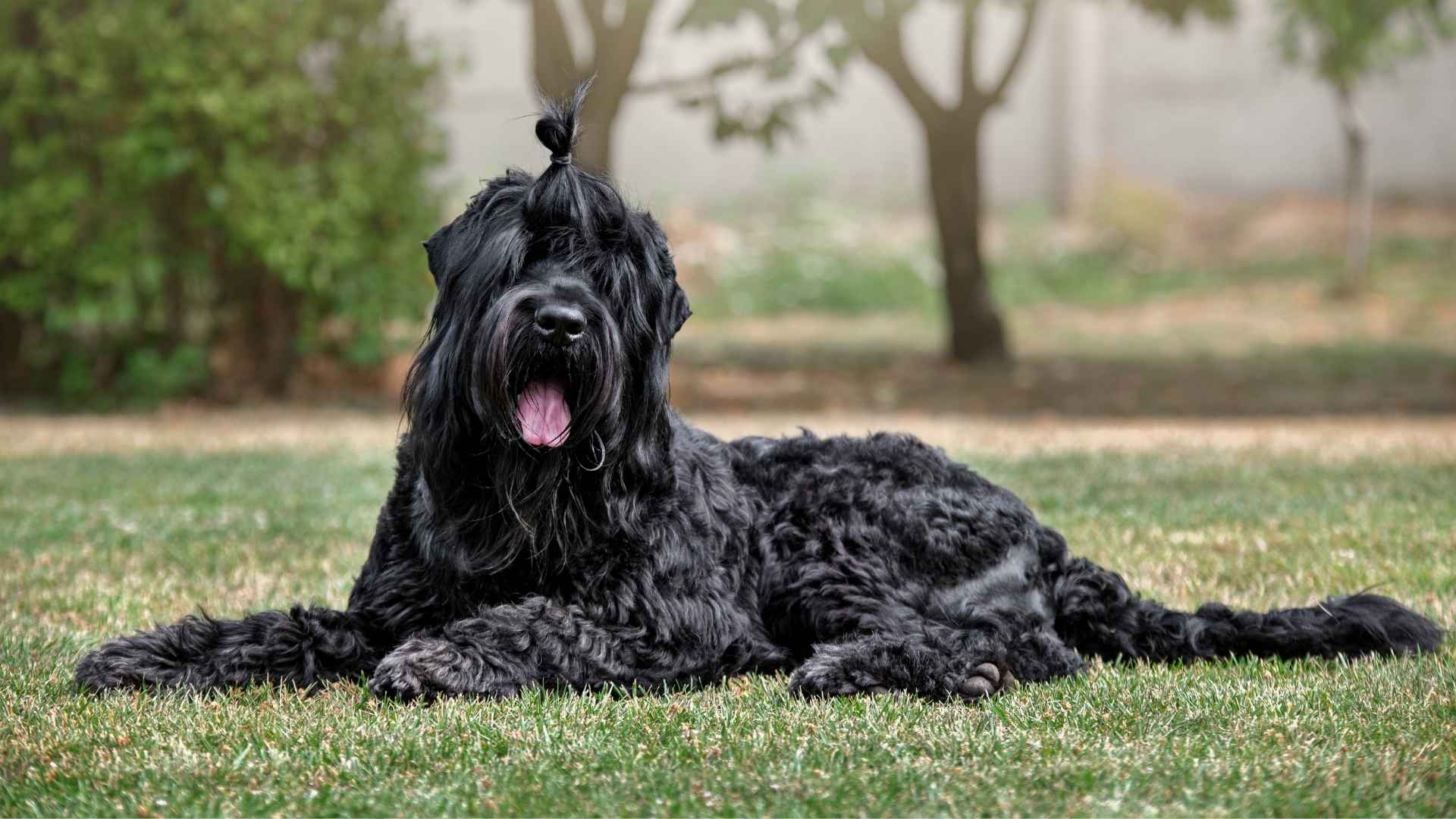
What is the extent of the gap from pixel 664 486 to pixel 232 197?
8.75 meters

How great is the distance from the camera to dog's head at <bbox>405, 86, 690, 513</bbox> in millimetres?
3812

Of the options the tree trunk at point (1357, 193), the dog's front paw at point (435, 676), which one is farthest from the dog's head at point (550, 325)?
the tree trunk at point (1357, 193)

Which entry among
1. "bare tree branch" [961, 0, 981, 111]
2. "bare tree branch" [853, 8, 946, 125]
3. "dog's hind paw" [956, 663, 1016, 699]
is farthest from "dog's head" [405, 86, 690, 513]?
"bare tree branch" [961, 0, 981, 111]

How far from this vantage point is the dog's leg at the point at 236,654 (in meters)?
4.08

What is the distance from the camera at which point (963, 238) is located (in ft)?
51.0

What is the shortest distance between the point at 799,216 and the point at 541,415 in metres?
22.3

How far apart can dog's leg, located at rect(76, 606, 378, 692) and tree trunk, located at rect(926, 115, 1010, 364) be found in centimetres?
1193

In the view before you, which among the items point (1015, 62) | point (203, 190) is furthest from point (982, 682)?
point (1015, 62)

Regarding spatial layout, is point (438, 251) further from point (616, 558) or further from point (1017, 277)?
point (1017, 277)

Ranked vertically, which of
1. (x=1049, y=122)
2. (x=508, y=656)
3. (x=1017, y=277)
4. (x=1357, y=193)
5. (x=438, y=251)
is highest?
(x=1049, y=122)

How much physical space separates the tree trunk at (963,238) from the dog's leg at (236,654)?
39.1 feet

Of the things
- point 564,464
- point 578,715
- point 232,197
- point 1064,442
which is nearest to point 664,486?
point 564,464

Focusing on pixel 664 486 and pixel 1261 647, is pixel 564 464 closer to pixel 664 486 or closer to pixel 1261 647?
pixel 664 486

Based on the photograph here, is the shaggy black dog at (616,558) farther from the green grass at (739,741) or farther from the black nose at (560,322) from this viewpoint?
the green grass at (739,741)
